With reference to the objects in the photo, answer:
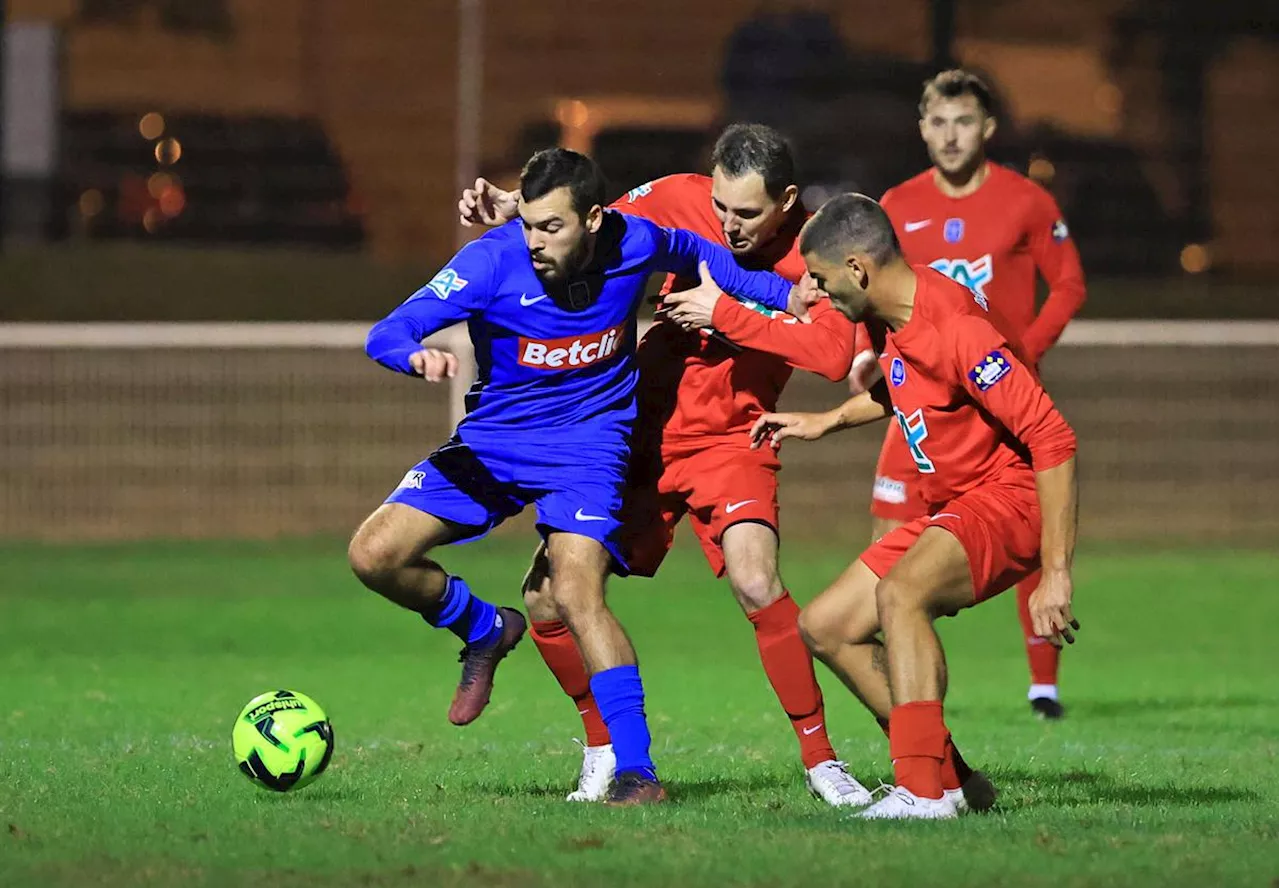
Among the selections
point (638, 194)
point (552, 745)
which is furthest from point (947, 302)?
point (552, 745)

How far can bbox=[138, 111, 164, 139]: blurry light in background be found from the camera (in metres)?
19.2

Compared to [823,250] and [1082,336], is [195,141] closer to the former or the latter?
[1082,336]

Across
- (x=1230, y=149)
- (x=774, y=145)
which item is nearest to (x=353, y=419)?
(x=1230, y=149)

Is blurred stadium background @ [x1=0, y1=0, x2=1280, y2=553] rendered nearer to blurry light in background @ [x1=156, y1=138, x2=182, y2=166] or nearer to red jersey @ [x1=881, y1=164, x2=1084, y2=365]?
blurry light in background @ [x1=156, y1=138, x2=182, y2=166]

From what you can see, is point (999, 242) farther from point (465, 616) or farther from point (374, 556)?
point (374, 556)

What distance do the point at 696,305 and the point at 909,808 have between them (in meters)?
1.74

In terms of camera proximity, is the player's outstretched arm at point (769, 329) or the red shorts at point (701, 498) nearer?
the player's outstretched arm at point (769, 329)

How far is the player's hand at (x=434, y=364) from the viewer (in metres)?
6.29

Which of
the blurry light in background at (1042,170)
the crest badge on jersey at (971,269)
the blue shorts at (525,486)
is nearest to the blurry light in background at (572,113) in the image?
the blurry light in background at (1042,170)

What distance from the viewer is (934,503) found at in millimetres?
6852

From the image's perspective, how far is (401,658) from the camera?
37.0ft

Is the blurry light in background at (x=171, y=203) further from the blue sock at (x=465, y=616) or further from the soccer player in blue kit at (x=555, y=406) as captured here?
the soccer player in blue kit at (x=555, y=406)

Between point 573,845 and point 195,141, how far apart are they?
Result: 14.2m

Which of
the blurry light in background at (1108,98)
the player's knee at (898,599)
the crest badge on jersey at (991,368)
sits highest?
the blurry light in background at (1108,98)
